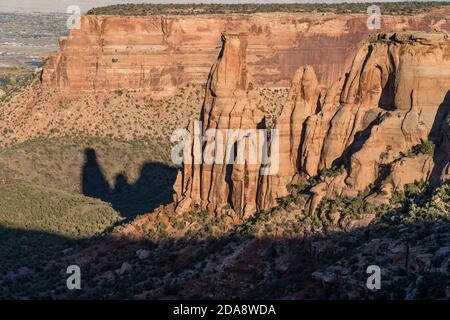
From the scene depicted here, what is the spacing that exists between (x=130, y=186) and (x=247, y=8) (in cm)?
4164

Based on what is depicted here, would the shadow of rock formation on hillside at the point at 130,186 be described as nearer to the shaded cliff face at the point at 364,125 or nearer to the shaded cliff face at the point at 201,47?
the shaded cliff face at the point at 201,47

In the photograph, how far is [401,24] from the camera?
151750 mm

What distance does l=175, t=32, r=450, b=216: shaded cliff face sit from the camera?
71750 millimetres

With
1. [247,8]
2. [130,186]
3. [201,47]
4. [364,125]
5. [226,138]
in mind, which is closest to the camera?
[364,125]

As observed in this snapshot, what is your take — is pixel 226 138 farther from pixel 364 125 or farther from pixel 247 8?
pixel 247 8

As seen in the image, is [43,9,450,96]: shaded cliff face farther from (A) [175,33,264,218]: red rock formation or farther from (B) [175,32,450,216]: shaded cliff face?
(B) [175,32,450,216]: shaded cliff face

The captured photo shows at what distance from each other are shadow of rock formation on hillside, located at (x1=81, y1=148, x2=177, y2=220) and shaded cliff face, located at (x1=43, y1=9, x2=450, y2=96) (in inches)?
476

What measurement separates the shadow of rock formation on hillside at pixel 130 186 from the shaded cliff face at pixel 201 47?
12.1m

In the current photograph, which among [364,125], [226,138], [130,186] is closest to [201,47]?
[130,186]

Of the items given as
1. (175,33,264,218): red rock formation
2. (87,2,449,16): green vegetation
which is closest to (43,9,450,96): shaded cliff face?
(87,2,449,16): green vegetation

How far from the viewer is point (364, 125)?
74938mm

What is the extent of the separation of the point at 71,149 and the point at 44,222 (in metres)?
38.3

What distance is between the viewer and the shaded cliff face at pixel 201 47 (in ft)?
497

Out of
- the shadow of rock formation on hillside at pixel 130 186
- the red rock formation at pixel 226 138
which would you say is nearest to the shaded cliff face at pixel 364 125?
the red rock formation at pixel 226 138
